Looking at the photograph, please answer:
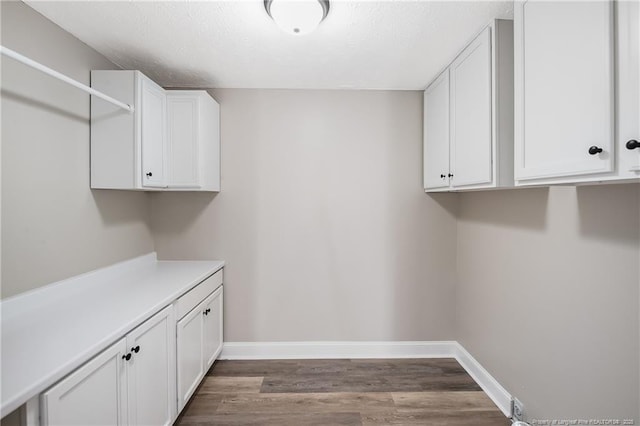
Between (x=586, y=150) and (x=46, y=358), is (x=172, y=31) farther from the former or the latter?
(x=586, y=150)

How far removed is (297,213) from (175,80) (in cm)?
149

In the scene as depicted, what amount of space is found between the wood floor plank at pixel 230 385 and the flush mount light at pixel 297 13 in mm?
2385

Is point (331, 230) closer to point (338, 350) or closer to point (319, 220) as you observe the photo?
point (319, 220)

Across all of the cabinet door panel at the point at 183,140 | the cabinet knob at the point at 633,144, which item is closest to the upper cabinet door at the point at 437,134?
the cabinet knob at the point at 633,144

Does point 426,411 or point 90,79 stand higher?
point 90,79

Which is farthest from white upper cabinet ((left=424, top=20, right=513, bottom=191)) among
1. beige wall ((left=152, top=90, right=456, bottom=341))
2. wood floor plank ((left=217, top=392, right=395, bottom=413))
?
→ wood floor plank ((left=217, top=392, right=395, bottom=413))

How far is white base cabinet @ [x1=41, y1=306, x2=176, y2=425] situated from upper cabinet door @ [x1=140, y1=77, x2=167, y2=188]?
0.95 m

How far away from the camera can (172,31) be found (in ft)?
6.07

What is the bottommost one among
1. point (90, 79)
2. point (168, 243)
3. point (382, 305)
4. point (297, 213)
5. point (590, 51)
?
point (382, 305)

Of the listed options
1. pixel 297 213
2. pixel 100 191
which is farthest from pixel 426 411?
pixel 100 191

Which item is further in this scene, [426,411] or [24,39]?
[426,411]

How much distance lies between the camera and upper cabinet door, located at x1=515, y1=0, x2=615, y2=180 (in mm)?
1020

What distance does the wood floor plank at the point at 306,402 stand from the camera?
210 cm

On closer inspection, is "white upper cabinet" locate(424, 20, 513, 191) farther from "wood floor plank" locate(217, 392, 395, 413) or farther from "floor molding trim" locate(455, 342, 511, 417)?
"wood floor plank" locate(217, 392, 395, 413)
